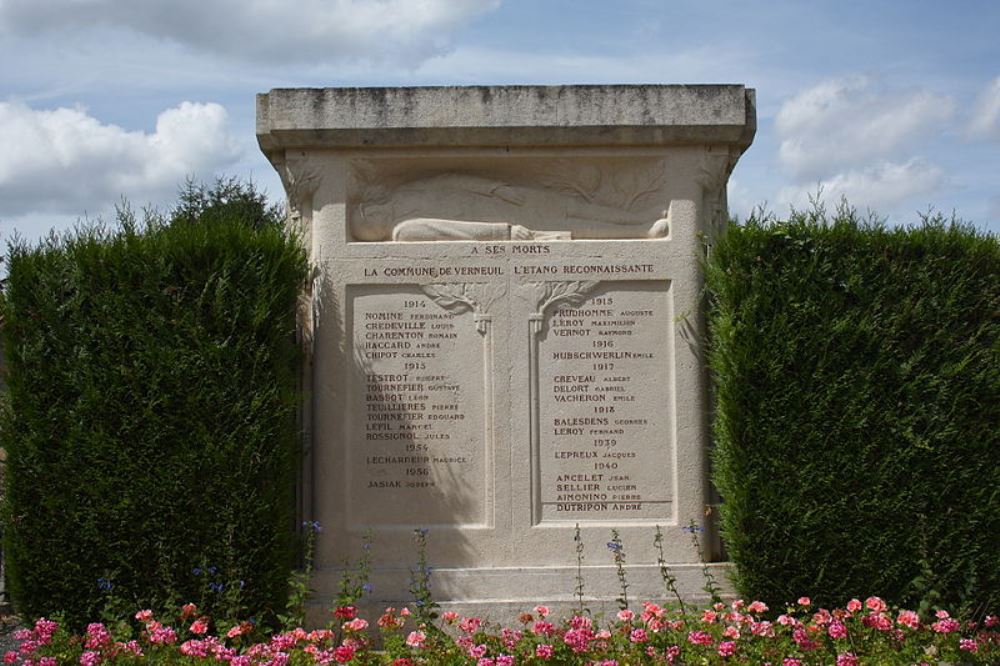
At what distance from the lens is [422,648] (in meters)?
5.50

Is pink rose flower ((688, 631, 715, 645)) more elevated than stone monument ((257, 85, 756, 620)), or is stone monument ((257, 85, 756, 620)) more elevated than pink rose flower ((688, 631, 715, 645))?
stone monument ((257, 85, 756, 620))

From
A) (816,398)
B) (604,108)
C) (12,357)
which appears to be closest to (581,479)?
(816,398)

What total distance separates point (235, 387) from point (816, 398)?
13.3 ft

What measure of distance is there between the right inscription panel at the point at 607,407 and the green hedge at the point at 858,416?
56 cm

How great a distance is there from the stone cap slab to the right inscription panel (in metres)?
1.27

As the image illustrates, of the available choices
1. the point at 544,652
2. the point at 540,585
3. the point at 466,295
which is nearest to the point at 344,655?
the point at 544,652

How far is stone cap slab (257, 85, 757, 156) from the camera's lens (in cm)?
768

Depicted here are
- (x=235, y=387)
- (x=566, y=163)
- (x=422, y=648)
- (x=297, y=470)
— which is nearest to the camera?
(x=422, y=648)

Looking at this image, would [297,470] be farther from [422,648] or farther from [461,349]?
[422,648]

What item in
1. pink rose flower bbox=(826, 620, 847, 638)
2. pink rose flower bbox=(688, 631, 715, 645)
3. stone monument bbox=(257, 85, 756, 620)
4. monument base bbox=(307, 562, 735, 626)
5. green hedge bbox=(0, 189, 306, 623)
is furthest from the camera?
stone monument bbox=(257, 85, 756, 620)

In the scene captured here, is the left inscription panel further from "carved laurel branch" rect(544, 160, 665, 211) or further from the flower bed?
the flower bed

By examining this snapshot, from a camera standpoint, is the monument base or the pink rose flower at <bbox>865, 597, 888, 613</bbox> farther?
the monument base

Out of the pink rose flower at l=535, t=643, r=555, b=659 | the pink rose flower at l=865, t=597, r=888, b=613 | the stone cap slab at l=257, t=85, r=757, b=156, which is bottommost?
the pink rose flower at l=535, t=643, r=555, b=659

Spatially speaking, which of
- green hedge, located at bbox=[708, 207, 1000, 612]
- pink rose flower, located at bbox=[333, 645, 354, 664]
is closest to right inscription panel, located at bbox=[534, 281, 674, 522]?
green hedge, located at bbox=[708, 207, 1000, 612]
